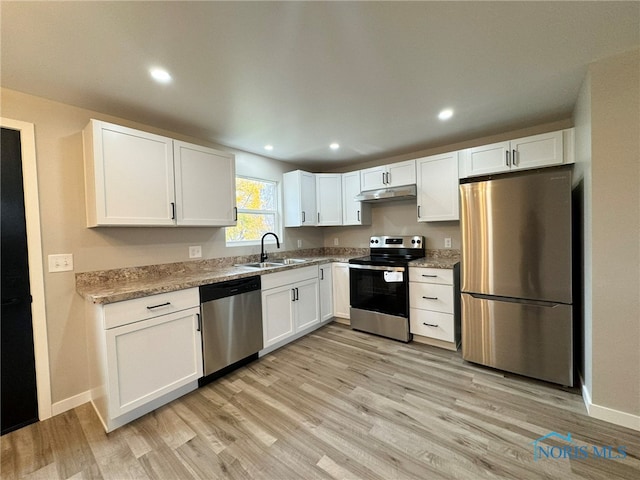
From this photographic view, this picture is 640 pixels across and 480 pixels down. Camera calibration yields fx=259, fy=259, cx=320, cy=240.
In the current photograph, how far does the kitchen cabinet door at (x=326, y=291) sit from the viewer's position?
3.36 m

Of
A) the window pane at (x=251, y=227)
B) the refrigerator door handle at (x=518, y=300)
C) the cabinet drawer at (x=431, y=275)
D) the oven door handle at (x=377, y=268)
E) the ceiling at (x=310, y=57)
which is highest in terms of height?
the ceiling at (x=310, y=57)

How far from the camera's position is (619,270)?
1.61m

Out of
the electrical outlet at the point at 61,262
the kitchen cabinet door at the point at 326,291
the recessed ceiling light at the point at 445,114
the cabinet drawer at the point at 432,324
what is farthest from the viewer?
the kitchen cabinet door at the point at 326,291

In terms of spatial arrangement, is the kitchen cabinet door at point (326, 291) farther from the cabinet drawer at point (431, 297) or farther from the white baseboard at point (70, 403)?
the white baseboard at point (70, 403)

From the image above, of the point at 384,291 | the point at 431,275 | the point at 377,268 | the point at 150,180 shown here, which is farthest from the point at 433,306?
the point at 150,180

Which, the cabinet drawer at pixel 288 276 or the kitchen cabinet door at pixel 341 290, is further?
the kitchen cabinet door at pixel 341 290

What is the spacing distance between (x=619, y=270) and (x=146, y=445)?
10.2 feet

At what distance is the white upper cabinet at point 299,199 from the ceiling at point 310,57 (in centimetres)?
124

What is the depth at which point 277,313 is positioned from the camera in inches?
109

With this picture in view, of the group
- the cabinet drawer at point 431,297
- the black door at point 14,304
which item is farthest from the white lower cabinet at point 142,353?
the cabinet drawer at point 431,297

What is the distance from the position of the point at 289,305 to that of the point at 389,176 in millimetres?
2044

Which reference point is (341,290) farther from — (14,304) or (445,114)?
(14,304)

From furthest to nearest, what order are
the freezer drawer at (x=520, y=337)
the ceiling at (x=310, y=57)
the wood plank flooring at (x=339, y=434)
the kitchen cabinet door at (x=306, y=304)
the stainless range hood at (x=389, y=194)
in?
the stainless range hood at (x=389, y=194) → the kitchen cabinet door at (x=306, y=304) → the freezer drawer at (x=520, y=337) → the wood plank flooring at (x=339, y=434) → the ceiling at (x=310, y=57)

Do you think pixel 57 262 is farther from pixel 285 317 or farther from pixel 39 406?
pixel 285 317
